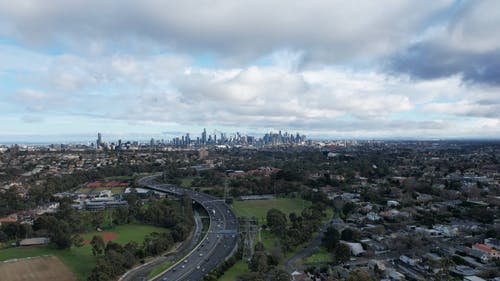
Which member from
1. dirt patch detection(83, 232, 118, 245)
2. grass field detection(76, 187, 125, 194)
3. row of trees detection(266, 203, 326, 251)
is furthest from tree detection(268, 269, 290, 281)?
grass field detection(76, 187, 125, 194)

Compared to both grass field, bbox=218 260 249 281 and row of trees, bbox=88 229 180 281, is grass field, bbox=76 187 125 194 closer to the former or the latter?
row of trees, bbox=88 229 180 281

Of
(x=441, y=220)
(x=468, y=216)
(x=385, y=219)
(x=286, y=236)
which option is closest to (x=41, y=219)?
(x=286, y=236)

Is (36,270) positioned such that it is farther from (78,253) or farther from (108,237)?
(108,237)

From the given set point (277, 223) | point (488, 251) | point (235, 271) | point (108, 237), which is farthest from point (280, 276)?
point (108, 237)

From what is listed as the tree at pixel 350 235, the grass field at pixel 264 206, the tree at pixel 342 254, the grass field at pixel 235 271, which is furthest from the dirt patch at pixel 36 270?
the tree at pixel 350 235

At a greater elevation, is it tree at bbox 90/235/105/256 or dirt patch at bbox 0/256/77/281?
tree at bbox 90/235/105/256

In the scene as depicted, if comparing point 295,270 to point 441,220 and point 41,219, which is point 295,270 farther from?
point 41,219

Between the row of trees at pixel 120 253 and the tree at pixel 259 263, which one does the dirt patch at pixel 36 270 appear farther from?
the tree at pixel 259 263
